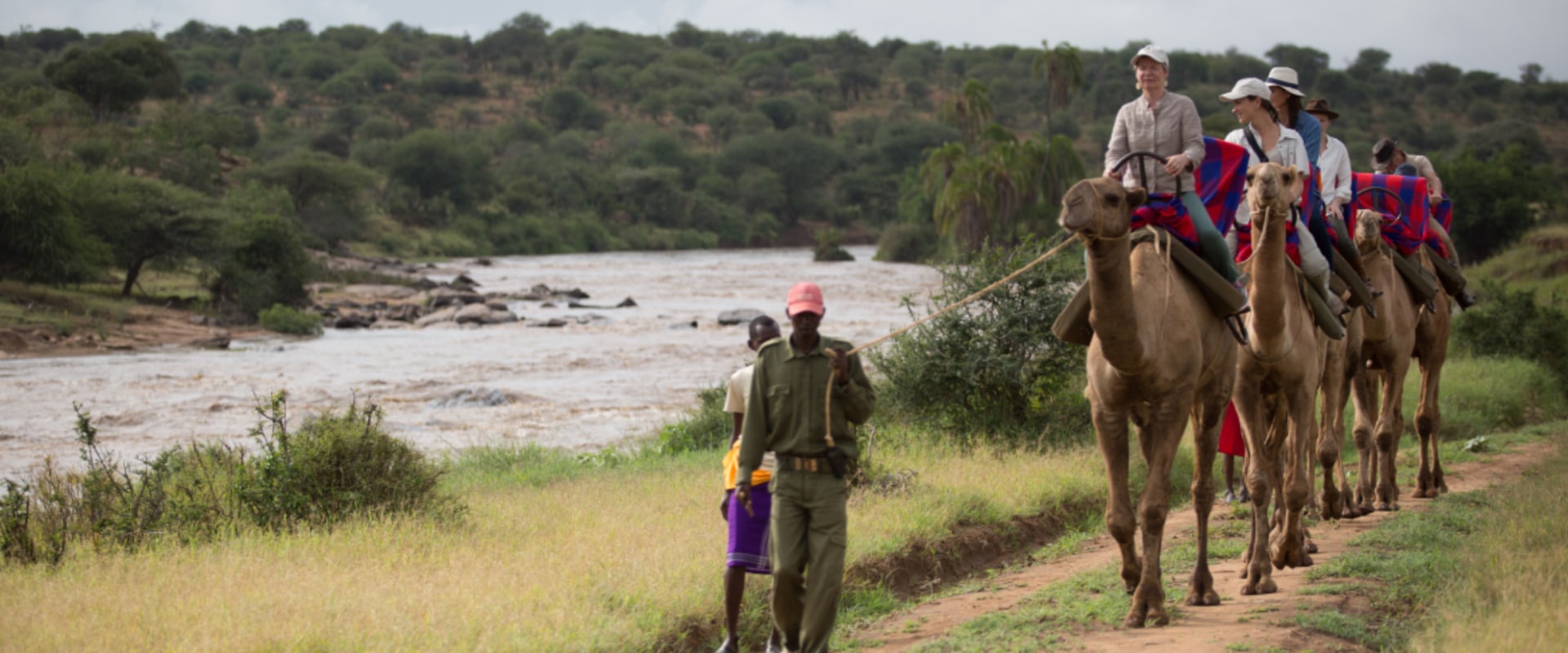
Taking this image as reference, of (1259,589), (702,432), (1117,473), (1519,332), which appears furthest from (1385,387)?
(1519,332)

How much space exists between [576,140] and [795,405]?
3933 inches

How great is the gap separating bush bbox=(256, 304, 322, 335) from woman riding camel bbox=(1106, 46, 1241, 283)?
28128mm

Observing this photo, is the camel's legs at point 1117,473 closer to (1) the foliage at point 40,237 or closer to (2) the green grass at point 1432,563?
(2) the green grass at point 1432,563

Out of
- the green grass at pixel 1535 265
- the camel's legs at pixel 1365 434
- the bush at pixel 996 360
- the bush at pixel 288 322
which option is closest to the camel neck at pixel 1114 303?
the camel's legs at pixel 1365 434

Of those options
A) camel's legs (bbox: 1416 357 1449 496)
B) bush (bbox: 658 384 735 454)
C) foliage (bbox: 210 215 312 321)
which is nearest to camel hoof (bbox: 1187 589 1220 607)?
camel's legs (bbox: 1416 357 1449 496)

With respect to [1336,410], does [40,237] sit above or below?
above

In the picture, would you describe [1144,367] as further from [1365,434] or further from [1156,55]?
[1365,434]

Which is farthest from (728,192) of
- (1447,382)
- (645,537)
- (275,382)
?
(645,537)

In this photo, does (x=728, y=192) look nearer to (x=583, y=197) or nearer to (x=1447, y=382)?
(x=583, y=197)

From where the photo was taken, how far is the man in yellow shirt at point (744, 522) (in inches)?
251

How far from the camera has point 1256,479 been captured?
24.8ft

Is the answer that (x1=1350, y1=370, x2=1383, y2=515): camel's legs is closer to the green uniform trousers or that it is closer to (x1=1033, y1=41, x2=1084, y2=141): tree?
the green uniform trousers

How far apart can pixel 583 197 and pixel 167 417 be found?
6857 cm

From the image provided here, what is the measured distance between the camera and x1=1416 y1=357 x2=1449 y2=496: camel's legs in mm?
10742
